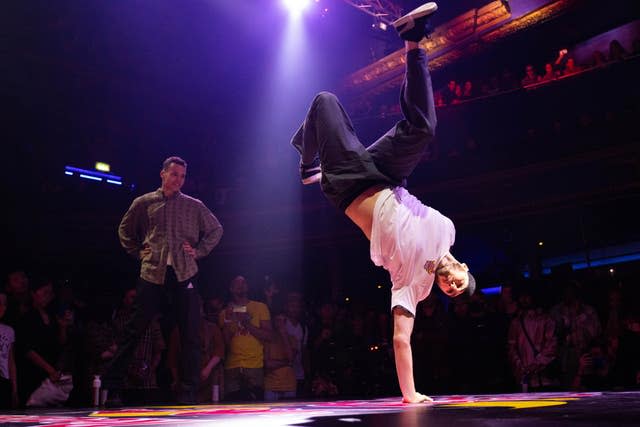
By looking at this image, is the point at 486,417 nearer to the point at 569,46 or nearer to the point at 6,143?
the point at 569,46

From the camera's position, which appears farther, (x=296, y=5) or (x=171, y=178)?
(x=296, y=5)

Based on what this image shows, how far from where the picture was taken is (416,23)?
11.0 ft

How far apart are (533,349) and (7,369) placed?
18.0ft

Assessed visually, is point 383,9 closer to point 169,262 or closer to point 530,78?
point 530,78

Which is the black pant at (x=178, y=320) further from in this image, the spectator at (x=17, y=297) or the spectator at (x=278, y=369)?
the spectator at (x=278, y=369)

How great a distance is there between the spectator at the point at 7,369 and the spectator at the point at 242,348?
210cm

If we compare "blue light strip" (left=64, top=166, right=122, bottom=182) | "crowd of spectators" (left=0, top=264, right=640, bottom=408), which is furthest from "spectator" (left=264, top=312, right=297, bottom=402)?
"blue light strip" (left=64, top=166, right=122, bottom=182)

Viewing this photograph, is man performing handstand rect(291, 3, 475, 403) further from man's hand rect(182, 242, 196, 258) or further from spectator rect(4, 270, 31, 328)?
spectator rect(4, 270, 31, 328)

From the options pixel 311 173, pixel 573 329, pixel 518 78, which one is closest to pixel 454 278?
pixel 311 173

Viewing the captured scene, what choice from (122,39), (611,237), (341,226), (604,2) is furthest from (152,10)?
(611,237)

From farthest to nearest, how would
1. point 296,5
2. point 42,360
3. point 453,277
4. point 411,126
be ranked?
point 296,5 → point 42,360 → point 411,126 → point 453,277

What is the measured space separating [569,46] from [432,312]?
6.38 metres

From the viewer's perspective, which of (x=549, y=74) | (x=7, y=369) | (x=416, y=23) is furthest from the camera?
(x=549, y=74)

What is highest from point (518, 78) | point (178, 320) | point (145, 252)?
point (518, 78)
